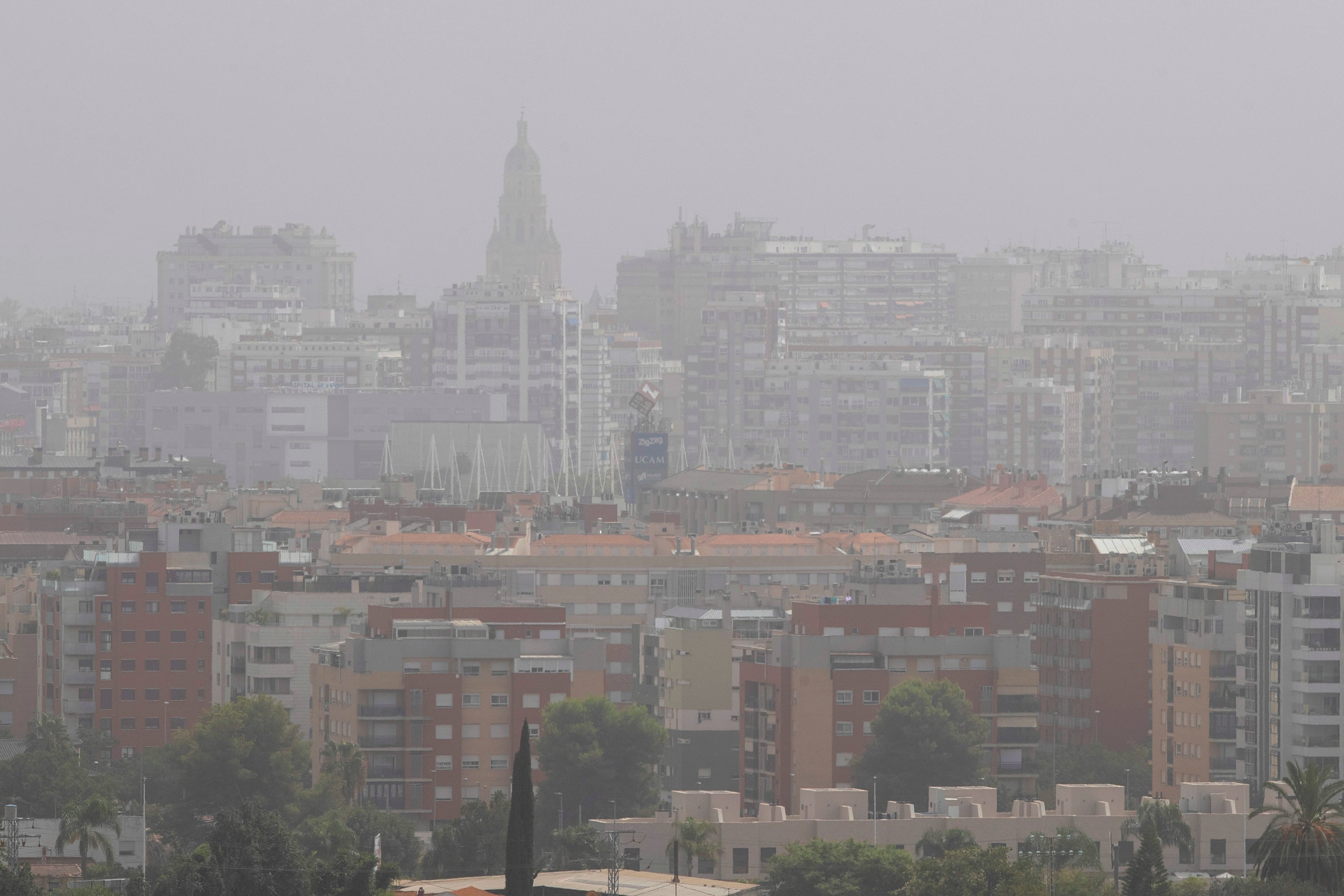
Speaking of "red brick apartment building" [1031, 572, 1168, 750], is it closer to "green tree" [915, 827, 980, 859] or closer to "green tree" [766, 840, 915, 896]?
"green tree" [915, 827, 980, 859]

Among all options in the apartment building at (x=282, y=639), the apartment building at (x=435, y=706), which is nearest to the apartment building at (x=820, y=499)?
the apartment building at (x=282, y=639)

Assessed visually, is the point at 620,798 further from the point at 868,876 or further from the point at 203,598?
the point at 203,598

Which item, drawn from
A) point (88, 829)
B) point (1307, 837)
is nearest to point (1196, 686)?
point (1307, 837)

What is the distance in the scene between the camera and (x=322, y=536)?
367ft

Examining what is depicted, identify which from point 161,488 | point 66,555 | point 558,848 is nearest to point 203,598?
point 66,555

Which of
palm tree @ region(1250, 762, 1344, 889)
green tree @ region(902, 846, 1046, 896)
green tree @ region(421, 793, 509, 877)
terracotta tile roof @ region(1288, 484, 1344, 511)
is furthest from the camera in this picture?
terracotta tile roof @ region(1288, 484, 1344, 511)

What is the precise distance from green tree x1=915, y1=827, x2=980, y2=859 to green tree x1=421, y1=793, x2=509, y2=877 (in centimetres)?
730

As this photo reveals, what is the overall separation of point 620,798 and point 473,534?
41.9 meters

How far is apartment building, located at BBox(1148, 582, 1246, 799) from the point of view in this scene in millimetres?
71625

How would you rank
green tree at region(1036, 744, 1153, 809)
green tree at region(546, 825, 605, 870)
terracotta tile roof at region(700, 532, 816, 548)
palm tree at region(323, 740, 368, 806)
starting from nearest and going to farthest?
green tree at region(546, 825, 605, 870) → palm tree at region(323, 740, 368, 806) → green tree at region(1036, 744, 1153, 809) → terracotta tile roof at region(700, 532, 816, 548)

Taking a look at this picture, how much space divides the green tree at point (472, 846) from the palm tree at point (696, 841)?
3563 millimetres

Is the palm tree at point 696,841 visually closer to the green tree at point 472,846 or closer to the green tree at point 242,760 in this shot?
the green tree at point 472,846

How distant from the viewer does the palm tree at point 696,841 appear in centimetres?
5953

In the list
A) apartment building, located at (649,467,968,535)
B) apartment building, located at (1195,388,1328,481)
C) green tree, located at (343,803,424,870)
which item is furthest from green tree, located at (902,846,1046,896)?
apartment building, located at (1195,388,1328,481)
